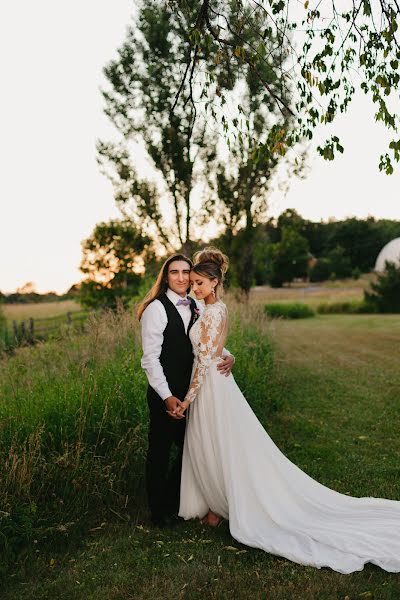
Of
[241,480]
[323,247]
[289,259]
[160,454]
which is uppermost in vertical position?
[323,247]

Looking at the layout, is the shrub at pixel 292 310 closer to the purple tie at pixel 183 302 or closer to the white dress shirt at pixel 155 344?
the purple tie at pixel 183 302

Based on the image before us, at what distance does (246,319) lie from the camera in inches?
511

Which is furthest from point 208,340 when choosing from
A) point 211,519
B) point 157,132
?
point 157,132

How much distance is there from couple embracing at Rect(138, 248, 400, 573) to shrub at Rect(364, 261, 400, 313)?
28143 mm

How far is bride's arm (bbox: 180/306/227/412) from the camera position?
14.8 ft

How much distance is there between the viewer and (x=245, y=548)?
4.30 metres

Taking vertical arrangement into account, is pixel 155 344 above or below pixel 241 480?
above

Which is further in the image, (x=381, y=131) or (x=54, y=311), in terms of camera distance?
(x=54, y=311)

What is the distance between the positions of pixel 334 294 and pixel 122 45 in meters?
25.0

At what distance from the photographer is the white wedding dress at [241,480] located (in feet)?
14.4

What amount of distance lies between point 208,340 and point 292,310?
2805 cm

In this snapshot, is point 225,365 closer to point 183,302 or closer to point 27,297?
point 183,302

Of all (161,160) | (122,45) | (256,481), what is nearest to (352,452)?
(256,481)

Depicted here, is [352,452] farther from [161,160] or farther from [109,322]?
[161,160]
